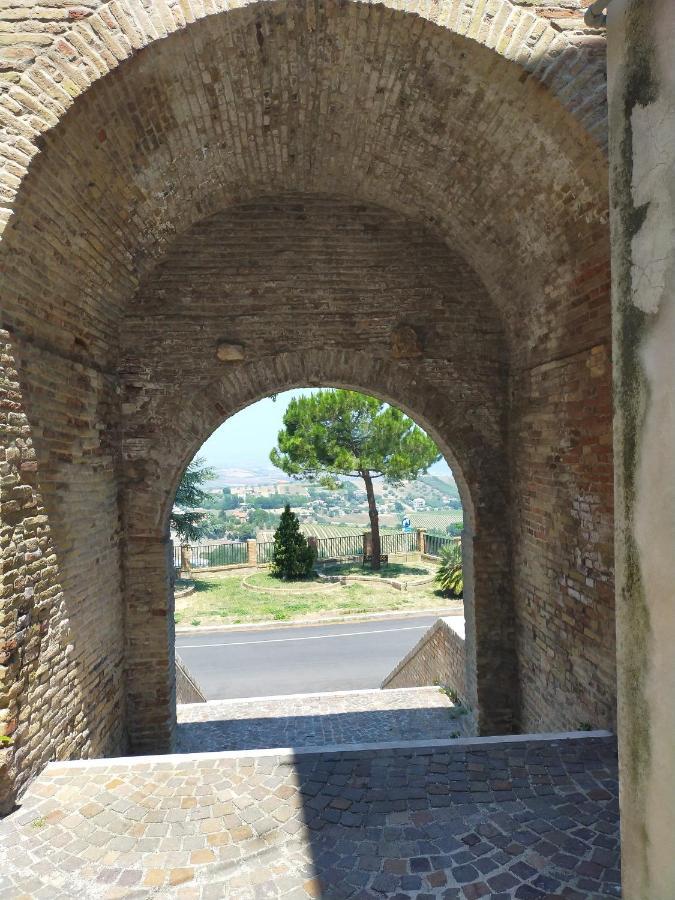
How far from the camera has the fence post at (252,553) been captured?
67.8ft

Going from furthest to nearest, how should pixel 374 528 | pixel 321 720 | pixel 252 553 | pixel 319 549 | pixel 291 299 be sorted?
pixel 319 549 → pixel 252 553 → pixel 374 528 → pixel 321 720 → pixel 291 299

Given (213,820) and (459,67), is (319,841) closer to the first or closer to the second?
(213,820)

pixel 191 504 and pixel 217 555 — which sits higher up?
pixel 191 504

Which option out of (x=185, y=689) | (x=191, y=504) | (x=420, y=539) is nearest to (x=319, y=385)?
(x=185, y=689)

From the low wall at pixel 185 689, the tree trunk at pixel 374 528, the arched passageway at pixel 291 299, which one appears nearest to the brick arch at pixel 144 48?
the arched passageway at pixel 291 299

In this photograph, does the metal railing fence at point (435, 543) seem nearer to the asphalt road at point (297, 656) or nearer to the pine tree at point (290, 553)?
the pine tree at point (290, 553)

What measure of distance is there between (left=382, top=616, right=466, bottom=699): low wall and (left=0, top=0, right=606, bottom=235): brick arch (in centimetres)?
573

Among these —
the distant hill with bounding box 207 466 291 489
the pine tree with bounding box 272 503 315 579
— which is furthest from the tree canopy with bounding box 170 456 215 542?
the distant hill with bounding box 207 466 291 489

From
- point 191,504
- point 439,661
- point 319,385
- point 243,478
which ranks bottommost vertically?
point 439,661

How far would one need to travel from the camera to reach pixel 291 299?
17.8ft

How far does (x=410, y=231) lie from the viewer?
5473mm

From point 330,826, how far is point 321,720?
13.2 feet

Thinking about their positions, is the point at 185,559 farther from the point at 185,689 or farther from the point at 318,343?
the point at 318,343

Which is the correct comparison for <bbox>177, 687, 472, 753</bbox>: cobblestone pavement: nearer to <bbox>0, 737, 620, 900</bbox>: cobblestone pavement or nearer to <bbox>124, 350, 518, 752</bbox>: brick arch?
<bbox>124, 350, 518, 752</bbox>: brick arch
